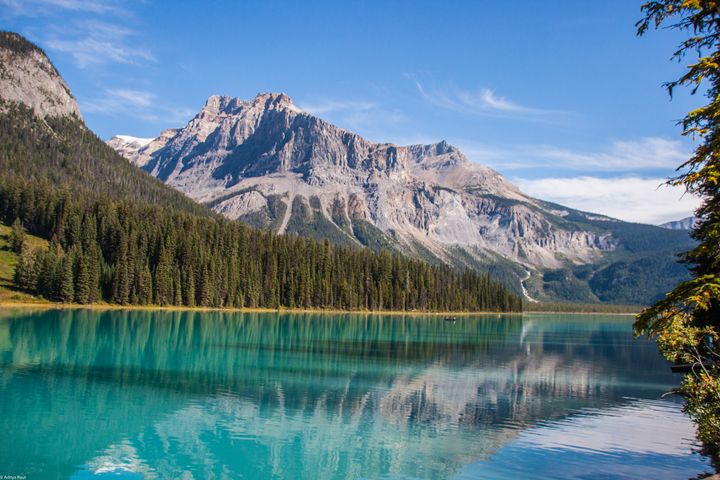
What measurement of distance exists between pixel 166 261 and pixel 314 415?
374 ft

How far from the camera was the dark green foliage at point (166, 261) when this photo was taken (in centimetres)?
12531

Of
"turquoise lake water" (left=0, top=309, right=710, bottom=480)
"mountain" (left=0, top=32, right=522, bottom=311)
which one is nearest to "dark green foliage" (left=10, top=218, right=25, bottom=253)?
"mountain" (left=0, top=32, right=522, bottom=311)

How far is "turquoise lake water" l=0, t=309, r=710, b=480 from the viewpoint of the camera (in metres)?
26.9

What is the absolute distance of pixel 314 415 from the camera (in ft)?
121

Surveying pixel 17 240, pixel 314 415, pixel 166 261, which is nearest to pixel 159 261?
pixel 166 261

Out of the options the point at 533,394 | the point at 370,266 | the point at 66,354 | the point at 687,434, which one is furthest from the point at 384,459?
the point at 370,266

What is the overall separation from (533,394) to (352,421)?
20501 mm

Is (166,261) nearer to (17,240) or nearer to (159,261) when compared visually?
(159,261)

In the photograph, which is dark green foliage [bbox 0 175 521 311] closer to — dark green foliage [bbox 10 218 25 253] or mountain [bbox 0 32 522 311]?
mountain [bbox 0 32 522 311]

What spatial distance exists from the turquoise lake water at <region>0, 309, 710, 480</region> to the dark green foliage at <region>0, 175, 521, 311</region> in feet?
179

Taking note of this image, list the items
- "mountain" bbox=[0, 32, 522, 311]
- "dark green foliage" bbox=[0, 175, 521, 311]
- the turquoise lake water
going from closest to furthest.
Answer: the turquoise lake water, "mountain" bbox=[0, 32, 522, 311], "dark green foliage" bbox=[0, 175, 521, 311]

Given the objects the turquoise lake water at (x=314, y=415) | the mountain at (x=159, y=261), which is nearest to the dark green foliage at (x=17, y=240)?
the mountain at (x=159, y=261)

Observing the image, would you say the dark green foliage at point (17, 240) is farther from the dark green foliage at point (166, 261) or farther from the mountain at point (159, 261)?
the dark green foliage at point (166, 261)

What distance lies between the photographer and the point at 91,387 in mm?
40719
